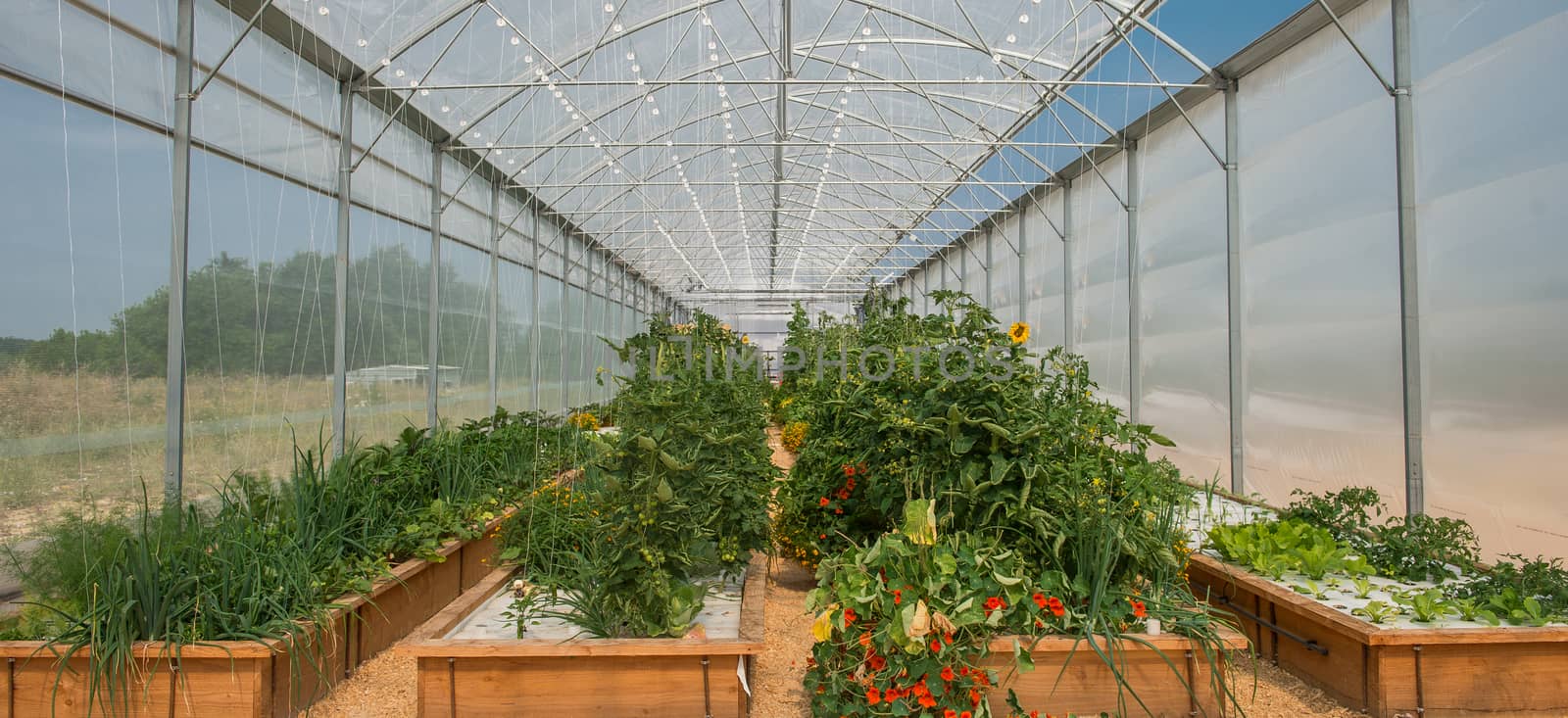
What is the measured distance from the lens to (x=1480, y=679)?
9.16ft

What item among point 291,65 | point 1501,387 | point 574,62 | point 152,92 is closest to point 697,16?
point 574,62

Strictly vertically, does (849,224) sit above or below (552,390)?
above

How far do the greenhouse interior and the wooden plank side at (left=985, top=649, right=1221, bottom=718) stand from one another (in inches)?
0.5

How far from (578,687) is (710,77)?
809cm

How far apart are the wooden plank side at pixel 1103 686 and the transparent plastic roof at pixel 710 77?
4.76 m

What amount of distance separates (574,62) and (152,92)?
4.07 metres

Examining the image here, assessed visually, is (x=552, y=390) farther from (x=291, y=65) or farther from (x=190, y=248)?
(x=190, y=248)

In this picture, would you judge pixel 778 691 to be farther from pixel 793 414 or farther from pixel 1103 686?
pixel 793 414

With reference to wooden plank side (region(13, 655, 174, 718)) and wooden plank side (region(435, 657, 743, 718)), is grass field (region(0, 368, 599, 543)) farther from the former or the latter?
wooden plank side (region(435, 657, 743, 718))

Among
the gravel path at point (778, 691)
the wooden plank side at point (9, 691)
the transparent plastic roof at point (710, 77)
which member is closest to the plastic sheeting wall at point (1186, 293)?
the transparent plastic roof at point (710, 77)

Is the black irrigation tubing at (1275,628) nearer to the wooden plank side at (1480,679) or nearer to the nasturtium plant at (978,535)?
the wooden plank side at (1480,679)

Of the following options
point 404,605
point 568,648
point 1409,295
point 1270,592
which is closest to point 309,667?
point 404,605

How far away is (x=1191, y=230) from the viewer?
7.55m

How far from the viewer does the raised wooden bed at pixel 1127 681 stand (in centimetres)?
271
